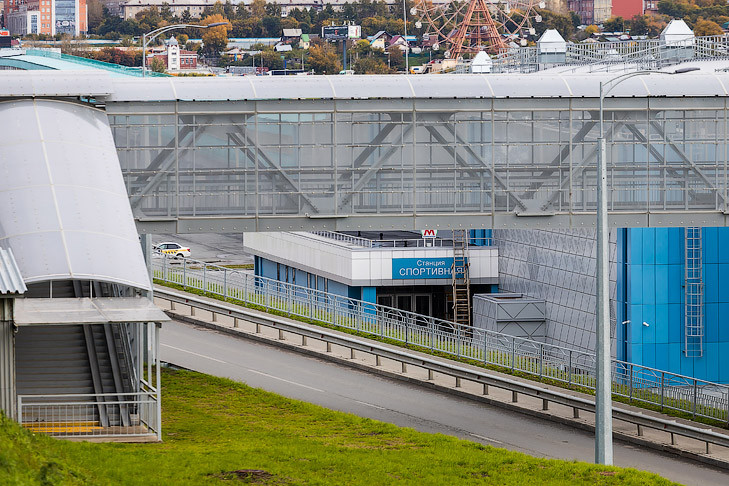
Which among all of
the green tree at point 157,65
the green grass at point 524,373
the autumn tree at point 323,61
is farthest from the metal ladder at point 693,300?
the green tree at point 157,65

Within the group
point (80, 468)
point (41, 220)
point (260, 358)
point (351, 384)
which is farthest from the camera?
point (260, 358)

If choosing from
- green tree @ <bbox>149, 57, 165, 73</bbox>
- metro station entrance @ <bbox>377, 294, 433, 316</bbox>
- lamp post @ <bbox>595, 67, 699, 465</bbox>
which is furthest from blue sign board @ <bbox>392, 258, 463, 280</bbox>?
green tree @ <bbox>149, 57, 165, 73</bbox>

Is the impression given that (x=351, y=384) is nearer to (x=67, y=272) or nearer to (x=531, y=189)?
(x=531, y=189)

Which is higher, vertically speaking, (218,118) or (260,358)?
(218,118)

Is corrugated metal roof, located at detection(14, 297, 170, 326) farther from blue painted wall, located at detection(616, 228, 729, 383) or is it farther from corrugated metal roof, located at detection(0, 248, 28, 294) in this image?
blue painted wall, located at detection(616, 228, 729, 383)

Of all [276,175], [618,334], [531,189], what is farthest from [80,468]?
[618,334]

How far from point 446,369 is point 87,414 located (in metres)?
13.4

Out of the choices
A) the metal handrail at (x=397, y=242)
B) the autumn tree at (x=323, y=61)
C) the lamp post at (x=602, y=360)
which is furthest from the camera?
the autumn tree at (x=323, y=61)

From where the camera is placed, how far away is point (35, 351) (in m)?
24.3

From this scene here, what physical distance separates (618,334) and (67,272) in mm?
27974

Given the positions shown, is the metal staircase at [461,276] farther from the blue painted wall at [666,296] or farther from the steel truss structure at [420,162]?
the steel truss structure at [420,162]

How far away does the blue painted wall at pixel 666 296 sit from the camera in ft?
146

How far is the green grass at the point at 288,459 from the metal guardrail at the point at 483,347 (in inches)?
407

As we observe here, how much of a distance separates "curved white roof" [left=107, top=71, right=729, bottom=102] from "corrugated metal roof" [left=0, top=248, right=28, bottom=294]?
368 inches
